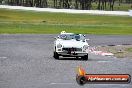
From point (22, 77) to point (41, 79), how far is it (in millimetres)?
813

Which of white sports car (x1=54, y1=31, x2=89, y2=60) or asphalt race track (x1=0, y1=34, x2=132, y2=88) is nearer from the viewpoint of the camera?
asphalt race track (x1=0, y1=34, x2=132, y2=88)

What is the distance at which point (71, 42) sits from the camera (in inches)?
982

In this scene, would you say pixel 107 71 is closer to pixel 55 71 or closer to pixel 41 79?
pixel 55 71

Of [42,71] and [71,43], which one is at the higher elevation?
[71,43]

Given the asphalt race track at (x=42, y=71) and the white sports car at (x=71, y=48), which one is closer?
the asphalt race track at (x=42, y=71)

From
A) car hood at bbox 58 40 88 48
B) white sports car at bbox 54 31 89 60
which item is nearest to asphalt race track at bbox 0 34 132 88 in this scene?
white sports car at bbox 54 31 89 60

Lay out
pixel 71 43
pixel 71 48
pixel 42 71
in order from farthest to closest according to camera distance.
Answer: pixel 71 43
pixel 71 48
pixel 42 71

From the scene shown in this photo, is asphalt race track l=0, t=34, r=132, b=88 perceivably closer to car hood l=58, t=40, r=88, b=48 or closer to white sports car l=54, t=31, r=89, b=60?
white sports car l=54, t=31, r=89, b=60

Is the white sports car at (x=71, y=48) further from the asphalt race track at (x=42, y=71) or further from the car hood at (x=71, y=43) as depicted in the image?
the asphalt race track at (x=42, y=71)

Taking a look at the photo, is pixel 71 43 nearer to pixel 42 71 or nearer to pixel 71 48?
pixel 71 48

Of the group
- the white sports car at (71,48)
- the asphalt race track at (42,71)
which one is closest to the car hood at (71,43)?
the white sports car at (71,48)

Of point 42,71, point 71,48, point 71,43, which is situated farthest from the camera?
point 71,43

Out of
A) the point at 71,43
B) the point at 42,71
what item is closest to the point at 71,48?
the point at 71,43

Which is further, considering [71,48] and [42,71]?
[71,48]
